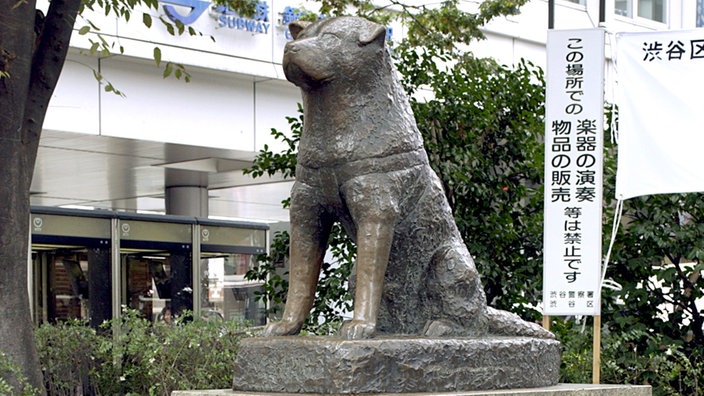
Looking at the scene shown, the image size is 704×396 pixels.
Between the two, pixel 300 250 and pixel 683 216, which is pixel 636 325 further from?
pixel 300 250

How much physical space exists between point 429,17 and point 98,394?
213 inches

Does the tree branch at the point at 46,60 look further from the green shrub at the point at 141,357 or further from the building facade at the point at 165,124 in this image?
the building facade at the point at 165,124

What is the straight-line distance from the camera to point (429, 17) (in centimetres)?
1258

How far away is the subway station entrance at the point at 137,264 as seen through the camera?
542 inches

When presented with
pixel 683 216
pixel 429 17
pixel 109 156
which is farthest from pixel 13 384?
pixel 109 156

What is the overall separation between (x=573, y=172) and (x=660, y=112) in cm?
72

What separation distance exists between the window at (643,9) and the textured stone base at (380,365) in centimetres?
1735

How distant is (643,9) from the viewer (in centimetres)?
2230

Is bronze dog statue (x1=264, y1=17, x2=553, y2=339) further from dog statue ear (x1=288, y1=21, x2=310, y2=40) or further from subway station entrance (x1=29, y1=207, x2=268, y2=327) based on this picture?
subway station entrance (x1=29, y1=207, x2=268, y2=327)

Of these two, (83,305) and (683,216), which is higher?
(683,216)

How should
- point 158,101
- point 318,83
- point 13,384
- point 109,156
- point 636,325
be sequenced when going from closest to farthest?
point 318,83
point 13,384
point 636,325
point 158,101
point 109,156

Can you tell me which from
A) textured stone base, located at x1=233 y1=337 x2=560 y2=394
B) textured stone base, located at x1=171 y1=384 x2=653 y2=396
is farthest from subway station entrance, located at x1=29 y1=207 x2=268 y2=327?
textured stone base, located at x1=233 y1=337 x2=560 y2=394

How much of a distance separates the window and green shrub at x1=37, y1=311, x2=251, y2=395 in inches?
559

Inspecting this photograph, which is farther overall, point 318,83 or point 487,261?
point 487,261
